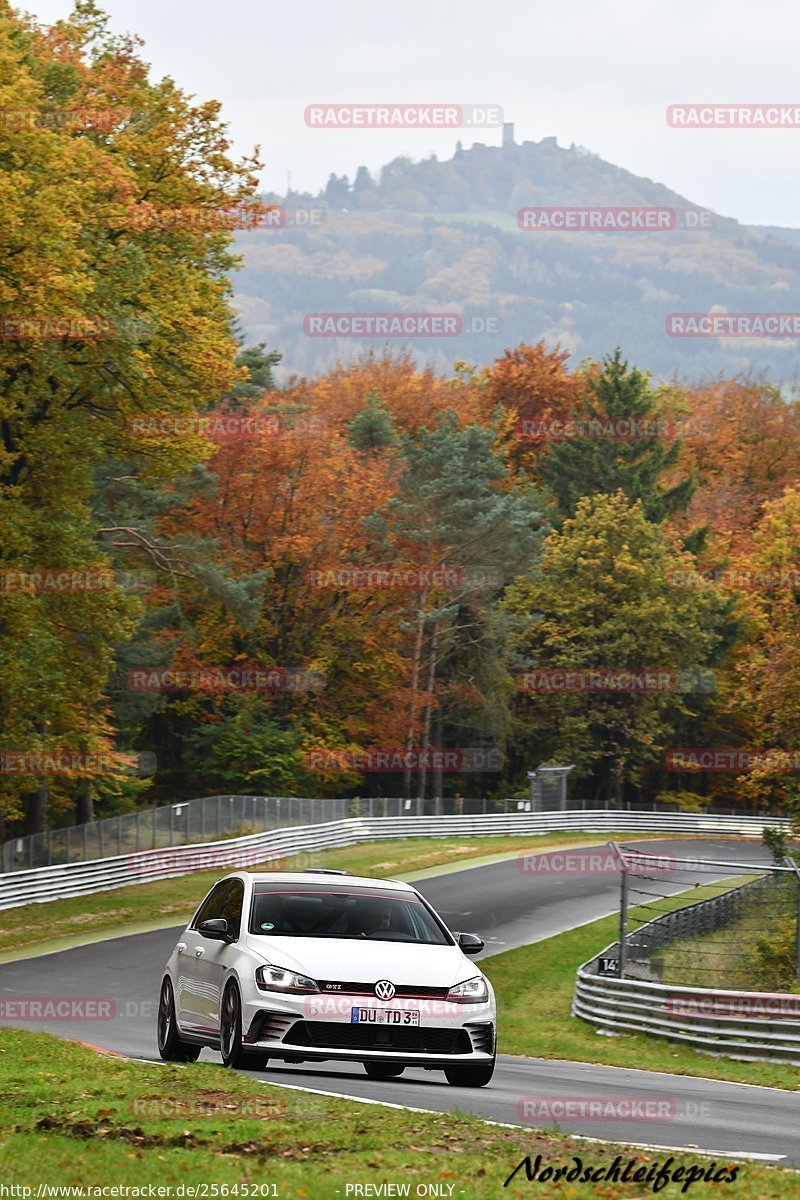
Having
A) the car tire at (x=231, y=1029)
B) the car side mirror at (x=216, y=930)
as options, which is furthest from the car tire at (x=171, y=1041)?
the car tire at (x=231, y=1029)

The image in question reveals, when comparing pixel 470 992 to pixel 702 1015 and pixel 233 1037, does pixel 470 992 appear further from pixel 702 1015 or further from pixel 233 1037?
pixel 702 1015

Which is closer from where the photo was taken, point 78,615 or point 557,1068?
point 557,1068

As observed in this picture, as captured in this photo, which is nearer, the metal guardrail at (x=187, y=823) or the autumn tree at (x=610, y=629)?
the metal guardrail at (x=187, y=823)

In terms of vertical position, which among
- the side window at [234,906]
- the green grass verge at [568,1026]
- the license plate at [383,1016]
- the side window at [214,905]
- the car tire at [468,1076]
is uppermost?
the side window at [234,906]

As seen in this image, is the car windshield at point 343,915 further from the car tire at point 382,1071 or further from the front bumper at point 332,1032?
the car tire at point 382,1071

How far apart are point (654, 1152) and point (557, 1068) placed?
9.40 meters

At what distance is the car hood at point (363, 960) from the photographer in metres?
12.7

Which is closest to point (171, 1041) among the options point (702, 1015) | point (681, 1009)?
point (702, 1015)

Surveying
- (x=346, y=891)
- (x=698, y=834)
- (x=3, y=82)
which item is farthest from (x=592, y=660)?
(x=346, y=891)

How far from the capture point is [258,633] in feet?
223

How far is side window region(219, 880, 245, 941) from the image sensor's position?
13711 millimetres

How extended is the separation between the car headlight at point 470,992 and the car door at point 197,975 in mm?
1981

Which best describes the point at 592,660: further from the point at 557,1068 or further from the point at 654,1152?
the point at 654,1152

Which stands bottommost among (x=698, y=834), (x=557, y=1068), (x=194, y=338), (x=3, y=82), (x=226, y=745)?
(x=698, y=834)
